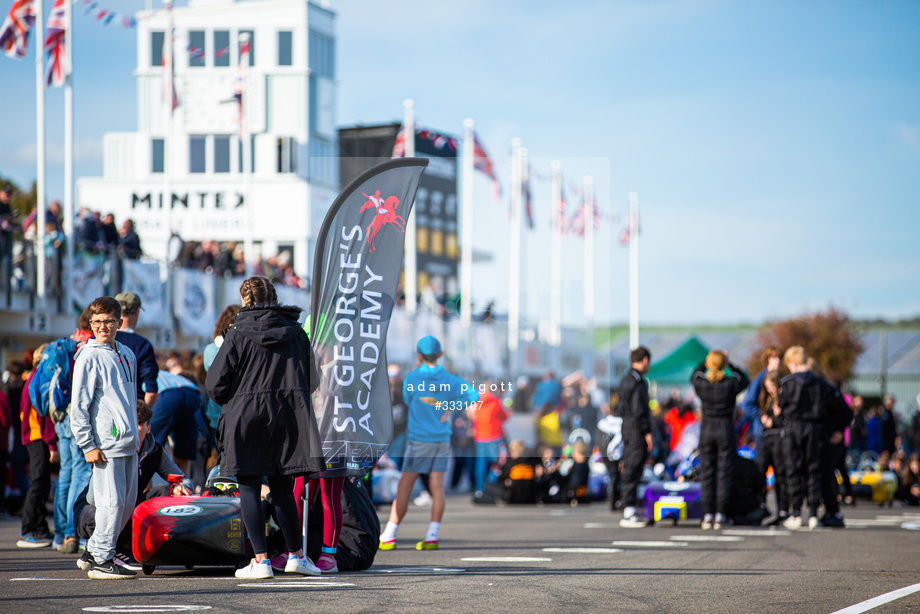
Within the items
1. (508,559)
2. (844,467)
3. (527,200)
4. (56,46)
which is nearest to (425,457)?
(508,559)

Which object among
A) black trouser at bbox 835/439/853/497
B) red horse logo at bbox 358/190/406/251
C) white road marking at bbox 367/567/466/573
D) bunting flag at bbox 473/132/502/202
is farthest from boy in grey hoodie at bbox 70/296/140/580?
bunting flag at bbox 473/132/502/202

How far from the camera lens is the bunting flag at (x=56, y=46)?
65.9 ft

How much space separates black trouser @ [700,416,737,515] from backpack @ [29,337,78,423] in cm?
665

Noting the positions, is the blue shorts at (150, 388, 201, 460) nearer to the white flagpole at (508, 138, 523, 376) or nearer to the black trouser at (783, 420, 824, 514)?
the black trouser at (783, 420, 824, 514)

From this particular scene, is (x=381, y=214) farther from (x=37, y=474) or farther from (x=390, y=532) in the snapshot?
(x=37, y=474)

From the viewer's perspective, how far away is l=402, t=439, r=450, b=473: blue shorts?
9.76 meters

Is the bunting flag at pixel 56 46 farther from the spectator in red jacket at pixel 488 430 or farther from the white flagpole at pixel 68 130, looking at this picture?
the spectator in red jacket at pixel 488 430

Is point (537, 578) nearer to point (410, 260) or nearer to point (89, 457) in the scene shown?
point (89, 457)

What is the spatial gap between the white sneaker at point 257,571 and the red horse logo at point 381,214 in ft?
7.33

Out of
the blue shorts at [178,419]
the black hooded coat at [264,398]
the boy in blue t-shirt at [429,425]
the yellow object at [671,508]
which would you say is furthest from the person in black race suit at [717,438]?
the black hooded coat at [264,398]

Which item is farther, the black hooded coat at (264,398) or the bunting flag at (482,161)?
the bunting flag at (482,161)

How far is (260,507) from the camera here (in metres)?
7.27

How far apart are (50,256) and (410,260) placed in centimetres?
1826

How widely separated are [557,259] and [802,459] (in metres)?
31.4
